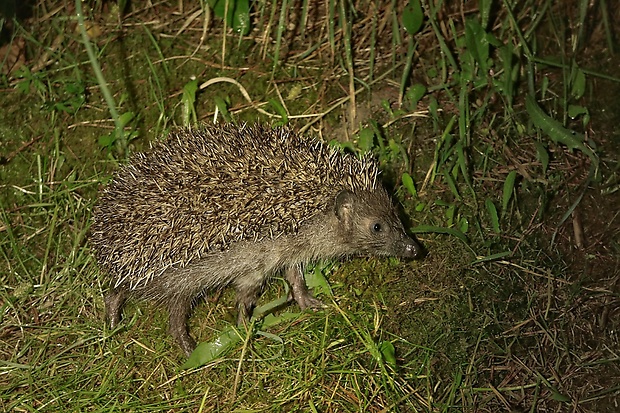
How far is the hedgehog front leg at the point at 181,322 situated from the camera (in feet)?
14.1

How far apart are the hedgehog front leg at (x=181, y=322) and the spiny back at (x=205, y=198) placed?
257 mm

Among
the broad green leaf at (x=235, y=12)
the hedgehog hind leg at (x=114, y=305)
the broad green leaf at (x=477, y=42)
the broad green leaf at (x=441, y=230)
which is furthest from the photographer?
the broad green leaf at (x=235, y=12)

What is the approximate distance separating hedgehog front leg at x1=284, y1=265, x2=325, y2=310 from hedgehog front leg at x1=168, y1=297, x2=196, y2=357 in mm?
598

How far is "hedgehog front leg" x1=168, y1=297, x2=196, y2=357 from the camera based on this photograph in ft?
14.1

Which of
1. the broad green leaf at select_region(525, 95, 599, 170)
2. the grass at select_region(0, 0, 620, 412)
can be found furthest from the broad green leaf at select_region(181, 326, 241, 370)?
the broad green leaf at select_region(525, 95, 599, 170)

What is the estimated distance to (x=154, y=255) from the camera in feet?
13.0

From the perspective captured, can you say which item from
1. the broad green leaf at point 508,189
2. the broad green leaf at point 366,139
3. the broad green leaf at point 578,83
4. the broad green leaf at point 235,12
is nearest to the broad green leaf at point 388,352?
the broad green leaf at point 508,189

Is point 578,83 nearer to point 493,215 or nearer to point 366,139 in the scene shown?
point 493,215

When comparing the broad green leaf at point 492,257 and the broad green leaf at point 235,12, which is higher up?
the broad green leaf at point 235,12

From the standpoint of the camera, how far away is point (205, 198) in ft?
12.9

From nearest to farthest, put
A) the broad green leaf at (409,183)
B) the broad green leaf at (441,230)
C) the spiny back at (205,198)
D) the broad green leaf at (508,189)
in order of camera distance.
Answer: the spiny back at (205,198), the broad green leaf at (441,230), the broad green leaf at (508,189), the broad green leaf at (409,183)

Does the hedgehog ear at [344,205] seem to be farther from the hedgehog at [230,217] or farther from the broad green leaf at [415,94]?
the broad green leaf at [415,94]

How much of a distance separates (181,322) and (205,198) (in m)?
0.82

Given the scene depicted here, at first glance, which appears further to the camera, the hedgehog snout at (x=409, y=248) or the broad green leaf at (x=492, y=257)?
the broad green leaf at (x=492, y=257)
